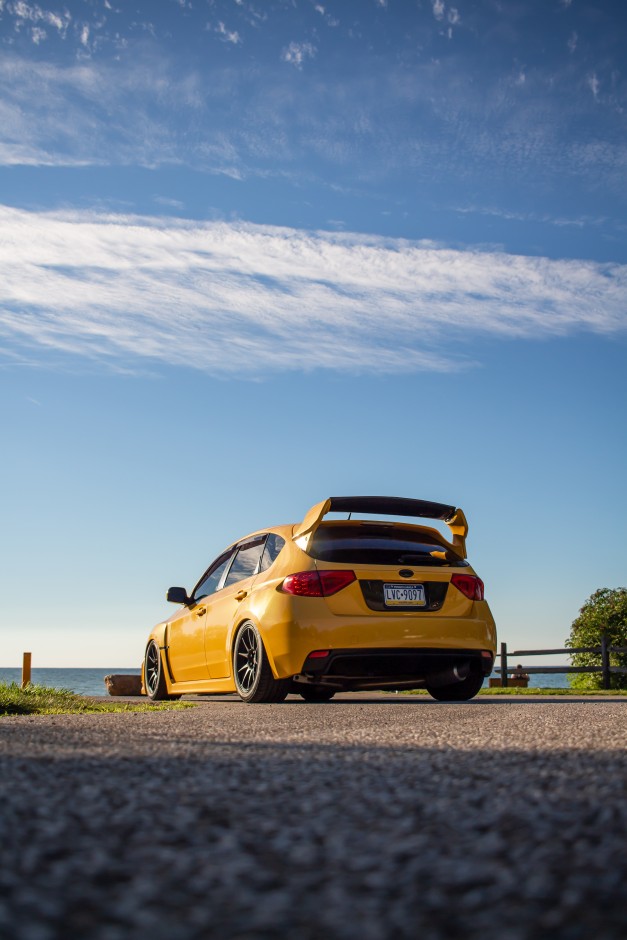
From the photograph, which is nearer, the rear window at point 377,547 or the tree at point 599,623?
the rear window at point 377,547

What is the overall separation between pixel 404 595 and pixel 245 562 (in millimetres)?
1794

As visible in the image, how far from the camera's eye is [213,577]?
9.55 metres

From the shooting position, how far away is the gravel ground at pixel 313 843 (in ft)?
4.60

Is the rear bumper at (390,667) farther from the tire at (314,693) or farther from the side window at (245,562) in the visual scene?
the side window at (245,562)

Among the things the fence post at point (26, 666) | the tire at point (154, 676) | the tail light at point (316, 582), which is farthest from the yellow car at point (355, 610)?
the fence post at point (26, 666)

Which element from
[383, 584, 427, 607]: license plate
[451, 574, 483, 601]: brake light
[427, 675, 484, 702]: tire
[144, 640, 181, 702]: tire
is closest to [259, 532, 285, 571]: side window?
[383, 584, 427, 607]: license plate

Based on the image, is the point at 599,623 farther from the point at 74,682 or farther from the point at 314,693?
the point at 74,682

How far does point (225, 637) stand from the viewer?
8391 millimetres

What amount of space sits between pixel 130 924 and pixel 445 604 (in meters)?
6.62

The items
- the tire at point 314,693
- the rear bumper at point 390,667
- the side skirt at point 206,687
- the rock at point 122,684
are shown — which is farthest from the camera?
the rock at point 122,684

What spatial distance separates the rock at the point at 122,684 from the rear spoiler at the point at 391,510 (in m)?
10.8

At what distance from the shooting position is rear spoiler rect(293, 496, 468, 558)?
7.70 m

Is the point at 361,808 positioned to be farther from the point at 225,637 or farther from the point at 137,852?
the point at 225,637

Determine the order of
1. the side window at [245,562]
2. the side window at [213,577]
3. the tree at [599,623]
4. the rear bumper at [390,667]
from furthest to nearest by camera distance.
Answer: the tree at [599,623], the side window at [213,577], the side window at [245,562], the rear bumper at [390,667]
